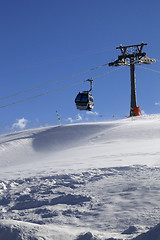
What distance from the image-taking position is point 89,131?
20.8 meters

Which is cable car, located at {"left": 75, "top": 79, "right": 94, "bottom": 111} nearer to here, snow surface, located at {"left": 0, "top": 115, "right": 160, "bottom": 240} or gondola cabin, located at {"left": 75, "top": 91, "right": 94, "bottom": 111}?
gondola cabin, located at {"left": 75, "top": 91, "right": 94, "bottom": 111}

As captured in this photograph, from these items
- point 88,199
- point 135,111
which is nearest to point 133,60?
point 135,111

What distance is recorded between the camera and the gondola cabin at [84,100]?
21.6m

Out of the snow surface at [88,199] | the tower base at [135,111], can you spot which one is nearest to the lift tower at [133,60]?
the tower base at [135,111]

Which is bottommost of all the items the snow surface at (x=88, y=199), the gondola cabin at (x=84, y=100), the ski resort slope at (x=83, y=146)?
the snow surface at (x=88, y=199)

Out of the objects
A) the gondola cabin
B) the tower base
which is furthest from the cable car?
the tower base

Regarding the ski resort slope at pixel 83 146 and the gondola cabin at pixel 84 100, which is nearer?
the ski resort slope at pixel 83 146

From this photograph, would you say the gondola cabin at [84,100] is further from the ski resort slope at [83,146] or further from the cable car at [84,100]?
the ski resort slope at [83,146]

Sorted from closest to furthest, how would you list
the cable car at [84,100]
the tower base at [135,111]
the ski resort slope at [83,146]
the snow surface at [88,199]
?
1. the snow surface at [88,199]
2. the ski resort slope at [83,146]
3. the cable car at [84,100]
4. the tower base at [135,111]

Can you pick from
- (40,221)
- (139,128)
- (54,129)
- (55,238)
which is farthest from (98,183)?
(54,129)

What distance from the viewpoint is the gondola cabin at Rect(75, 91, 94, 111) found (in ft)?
70.9

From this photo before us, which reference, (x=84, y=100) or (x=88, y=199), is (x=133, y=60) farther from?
(x=88, y=199)

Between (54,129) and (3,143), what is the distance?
4.33m

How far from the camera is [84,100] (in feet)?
70.9
